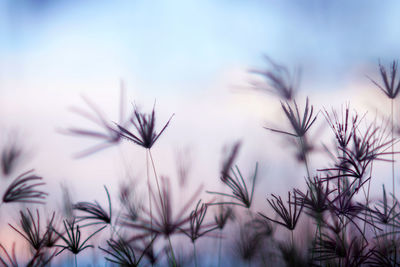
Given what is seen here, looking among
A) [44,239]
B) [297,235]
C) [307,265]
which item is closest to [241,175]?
[307,265]

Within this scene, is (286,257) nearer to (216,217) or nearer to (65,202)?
(216,217)

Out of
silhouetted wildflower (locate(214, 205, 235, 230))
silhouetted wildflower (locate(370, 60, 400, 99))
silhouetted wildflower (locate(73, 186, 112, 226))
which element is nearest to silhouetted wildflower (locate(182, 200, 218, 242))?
silhouetted wildflower (locate(214, 205, 235, 230))

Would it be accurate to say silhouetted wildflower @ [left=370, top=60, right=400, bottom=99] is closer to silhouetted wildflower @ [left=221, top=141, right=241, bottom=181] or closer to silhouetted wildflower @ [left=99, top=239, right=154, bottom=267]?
silhouetted wildflower @ [left=221, top=141, right=241, bottom=181]

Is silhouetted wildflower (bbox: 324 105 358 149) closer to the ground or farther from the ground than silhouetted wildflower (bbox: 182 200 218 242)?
farther from the ground

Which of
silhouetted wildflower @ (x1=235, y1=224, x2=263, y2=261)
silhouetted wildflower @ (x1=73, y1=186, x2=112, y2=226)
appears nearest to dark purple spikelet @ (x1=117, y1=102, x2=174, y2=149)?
silhouetted wildflower @ (x1=73, y1=186, x2=112, y2=226)

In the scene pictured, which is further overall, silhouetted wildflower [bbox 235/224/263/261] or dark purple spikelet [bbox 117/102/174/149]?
silhouetted wildflower [bbox 235/224/263/261]

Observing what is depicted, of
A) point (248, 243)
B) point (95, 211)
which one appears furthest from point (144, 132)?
point (248, 243)

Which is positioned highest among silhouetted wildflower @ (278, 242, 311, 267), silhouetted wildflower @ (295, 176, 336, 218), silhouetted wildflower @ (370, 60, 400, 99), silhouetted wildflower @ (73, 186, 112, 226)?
silhouetted wildflower @ (370, 60, 400, 99)

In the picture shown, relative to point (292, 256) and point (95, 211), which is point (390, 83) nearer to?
point (292, 256)

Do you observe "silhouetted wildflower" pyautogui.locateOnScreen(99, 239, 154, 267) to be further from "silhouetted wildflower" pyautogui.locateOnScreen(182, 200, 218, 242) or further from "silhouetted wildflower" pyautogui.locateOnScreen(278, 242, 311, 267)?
"silhouetted wildflower" pyautogui.locateOnScreen(278, 242, 311, 267)
